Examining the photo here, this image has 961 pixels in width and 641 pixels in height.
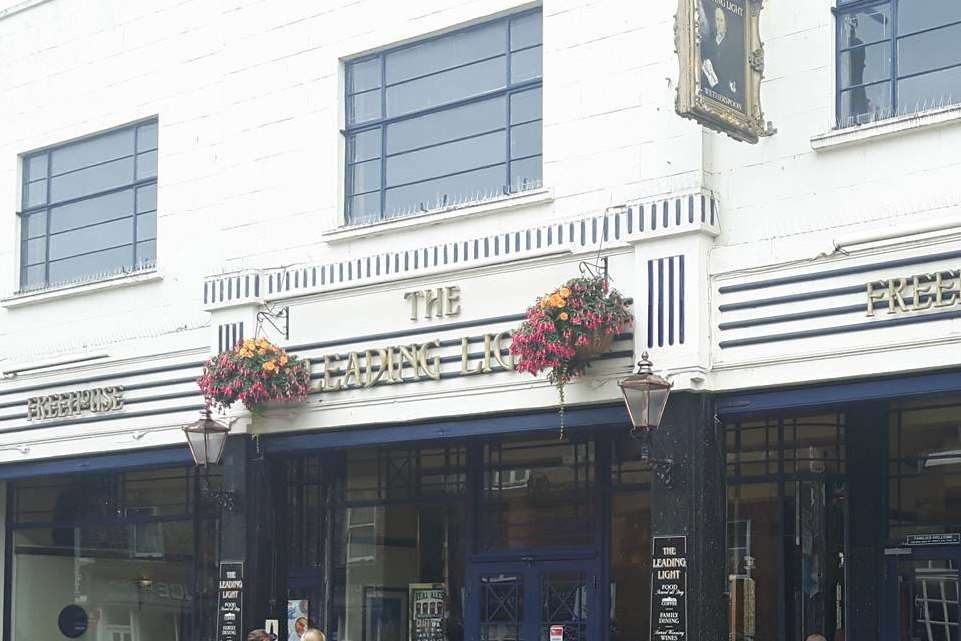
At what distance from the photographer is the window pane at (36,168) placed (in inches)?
798

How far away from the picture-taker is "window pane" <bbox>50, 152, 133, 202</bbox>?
19328mm

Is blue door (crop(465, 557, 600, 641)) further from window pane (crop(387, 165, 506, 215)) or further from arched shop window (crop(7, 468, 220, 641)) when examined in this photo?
arched shop window (crop(7, 468, 220, 641))

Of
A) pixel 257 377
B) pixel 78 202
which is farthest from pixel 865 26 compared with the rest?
pixel 78 202

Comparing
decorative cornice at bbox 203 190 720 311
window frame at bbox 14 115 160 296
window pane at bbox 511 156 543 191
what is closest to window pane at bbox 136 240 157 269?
window frame at bbox 14 115 160 296

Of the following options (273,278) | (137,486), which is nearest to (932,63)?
(273,278)

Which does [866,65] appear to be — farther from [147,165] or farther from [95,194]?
[95,194]

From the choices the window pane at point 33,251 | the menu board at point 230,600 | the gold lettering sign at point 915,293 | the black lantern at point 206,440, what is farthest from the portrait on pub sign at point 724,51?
the window pane at point 33,251

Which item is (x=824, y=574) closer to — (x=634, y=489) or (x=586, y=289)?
→ (x=634, y=489)

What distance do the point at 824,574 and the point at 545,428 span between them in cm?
276

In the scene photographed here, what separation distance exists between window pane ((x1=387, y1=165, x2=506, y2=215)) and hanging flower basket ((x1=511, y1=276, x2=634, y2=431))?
1.93 metres

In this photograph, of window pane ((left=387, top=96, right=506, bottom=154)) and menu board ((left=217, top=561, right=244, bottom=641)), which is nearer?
window pane ((left=387, top=96, right=506, bottom=154))

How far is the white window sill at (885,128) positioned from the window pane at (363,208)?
16.2ft

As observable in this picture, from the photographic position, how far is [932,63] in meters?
13.2

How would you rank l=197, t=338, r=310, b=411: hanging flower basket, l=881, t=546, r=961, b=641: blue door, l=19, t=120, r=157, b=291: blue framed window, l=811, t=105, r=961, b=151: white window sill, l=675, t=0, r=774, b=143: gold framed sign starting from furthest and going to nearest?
l=19, t=120, r=157, b=291: blue framed window → l=197, t=338, r=310, b=411: hanging flower basket → l=881, t=546, r=961, b=641: blue door → l=675, t=0, r=774, b=143: gold framed sign → l=811, t=105, r=961, b=151: white window sill
